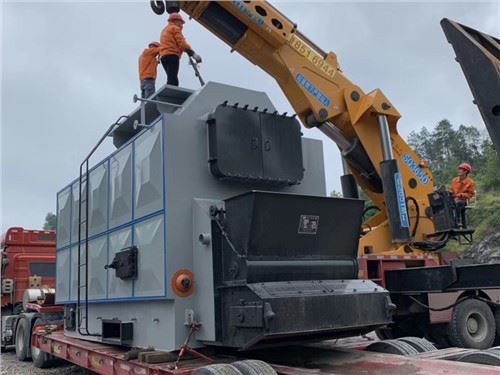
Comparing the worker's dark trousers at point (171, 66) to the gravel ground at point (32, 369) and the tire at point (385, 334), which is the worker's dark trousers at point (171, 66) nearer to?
the tire at point (385, 334)

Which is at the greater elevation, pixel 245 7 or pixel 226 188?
pixel 245 7

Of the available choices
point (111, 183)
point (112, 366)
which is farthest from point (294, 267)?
point (111, 183)

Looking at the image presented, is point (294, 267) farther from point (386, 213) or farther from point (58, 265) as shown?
point (58, 265)

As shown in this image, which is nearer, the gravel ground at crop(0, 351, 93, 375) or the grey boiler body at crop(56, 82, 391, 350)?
the grey boiler body at crop(56, 82, 391, 350)

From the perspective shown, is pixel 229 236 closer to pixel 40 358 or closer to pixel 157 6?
pixel 157 6

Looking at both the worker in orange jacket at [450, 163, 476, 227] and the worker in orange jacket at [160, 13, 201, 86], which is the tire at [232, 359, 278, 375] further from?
the worker in orange jacket at [450, 163, 476, 227]

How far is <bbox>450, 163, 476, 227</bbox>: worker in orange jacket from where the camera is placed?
8055 mm

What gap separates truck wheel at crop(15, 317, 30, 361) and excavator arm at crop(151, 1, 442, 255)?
6911 millimetres

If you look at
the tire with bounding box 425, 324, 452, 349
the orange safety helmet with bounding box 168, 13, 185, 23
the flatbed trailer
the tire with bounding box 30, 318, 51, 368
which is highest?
the orange safety helmet with bounding box 168, 13, 185, 23

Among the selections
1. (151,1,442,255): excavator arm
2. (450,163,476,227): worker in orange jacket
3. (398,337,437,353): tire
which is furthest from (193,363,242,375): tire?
(450,163,476,227): worker in orange jacket

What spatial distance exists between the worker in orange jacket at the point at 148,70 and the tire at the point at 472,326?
205 inches

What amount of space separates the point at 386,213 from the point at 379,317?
150 inches

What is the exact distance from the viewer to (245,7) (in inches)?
292

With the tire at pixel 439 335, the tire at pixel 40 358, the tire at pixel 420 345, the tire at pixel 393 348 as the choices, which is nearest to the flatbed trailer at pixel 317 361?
the tire at pixel 393 348
